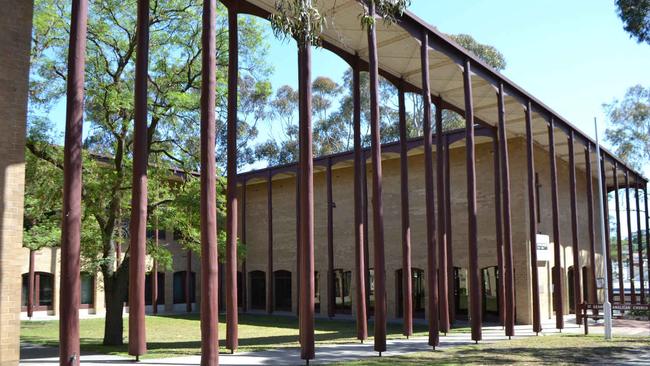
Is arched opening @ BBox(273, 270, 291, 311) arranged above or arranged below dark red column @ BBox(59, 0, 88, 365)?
below

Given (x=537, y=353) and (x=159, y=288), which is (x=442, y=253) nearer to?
(x=537, y=353)

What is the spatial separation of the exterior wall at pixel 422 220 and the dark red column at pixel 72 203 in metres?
19.4

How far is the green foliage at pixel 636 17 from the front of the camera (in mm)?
21281

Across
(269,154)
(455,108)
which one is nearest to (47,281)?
(455,108)

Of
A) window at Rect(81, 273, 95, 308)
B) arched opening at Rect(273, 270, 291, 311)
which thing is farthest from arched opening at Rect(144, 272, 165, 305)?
arched opening at Rect(273, 270, 291, 311)

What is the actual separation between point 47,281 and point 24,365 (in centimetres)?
2039

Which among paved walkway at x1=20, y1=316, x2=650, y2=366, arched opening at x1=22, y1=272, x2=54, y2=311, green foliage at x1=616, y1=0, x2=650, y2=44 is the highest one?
green foliage at x1=616, y1=0, x2=650, y2=44

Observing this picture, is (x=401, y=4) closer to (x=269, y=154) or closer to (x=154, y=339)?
(x=154, y=339)

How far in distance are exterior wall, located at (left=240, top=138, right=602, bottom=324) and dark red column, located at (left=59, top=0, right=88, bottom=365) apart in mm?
19416

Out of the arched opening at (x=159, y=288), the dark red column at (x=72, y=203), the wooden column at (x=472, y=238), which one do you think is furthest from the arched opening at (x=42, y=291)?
the dark red column at (x=72, y=203)

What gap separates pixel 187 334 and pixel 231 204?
857 cm

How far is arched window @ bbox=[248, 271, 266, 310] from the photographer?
1441 inches

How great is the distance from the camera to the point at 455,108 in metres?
25.2

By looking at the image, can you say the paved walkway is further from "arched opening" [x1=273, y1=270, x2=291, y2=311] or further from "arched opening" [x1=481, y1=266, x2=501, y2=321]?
"arched opening" [x1=273, y1=270, x2=291, y2=311]
